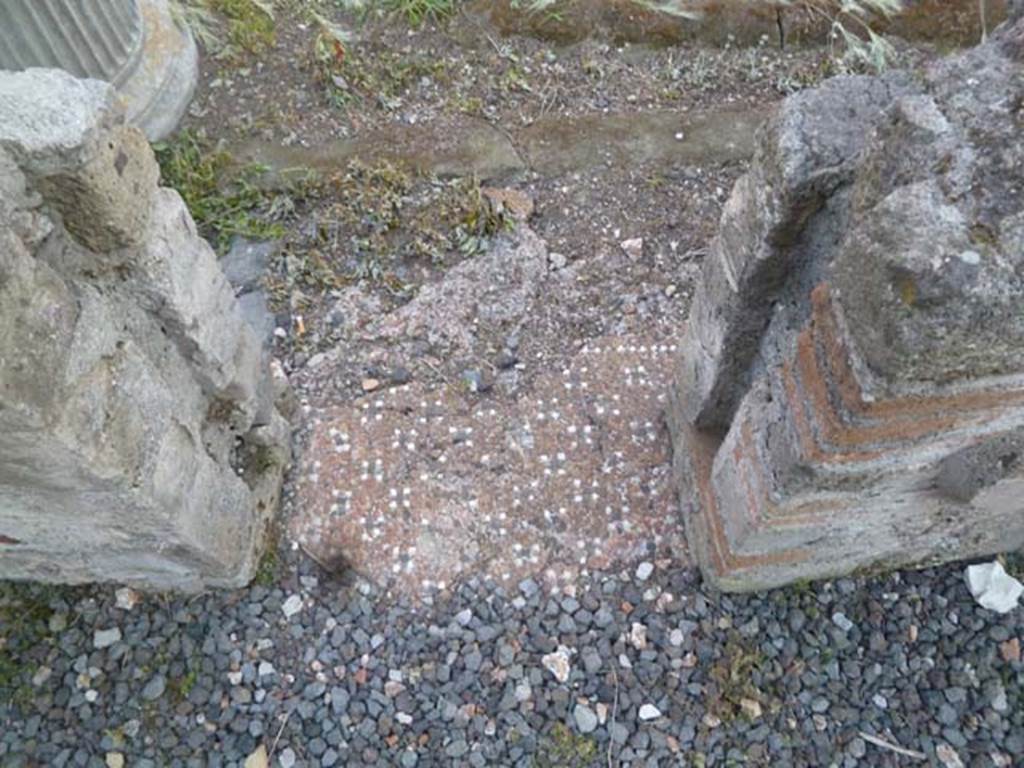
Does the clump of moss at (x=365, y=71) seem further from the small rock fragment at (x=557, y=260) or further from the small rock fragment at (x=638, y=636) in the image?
the small rock fragment at (x=638, y=636)

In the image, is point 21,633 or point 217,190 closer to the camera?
point 21,633

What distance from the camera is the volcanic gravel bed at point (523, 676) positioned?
7.99 feet

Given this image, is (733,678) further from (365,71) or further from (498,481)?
(365,71)

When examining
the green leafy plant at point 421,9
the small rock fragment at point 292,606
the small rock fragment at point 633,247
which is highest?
the green leafy plant at point 421,9

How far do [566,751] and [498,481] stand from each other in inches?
32.9

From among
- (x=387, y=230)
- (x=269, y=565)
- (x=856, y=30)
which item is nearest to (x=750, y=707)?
(x=269, y=565)

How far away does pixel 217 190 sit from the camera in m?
3.54

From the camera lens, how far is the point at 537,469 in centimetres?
285

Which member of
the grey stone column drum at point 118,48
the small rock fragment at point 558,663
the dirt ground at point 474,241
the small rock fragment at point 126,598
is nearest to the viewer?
the small rock fragment at point 558,663

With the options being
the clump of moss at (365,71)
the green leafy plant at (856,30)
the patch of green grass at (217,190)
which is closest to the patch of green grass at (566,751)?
the patch of green grass at (217,190)

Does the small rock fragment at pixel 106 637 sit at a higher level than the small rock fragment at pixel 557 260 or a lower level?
lower

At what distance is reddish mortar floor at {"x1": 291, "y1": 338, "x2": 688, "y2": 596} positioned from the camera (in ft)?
8.86

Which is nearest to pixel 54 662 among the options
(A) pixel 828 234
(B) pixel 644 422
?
(B) pixel 644 422

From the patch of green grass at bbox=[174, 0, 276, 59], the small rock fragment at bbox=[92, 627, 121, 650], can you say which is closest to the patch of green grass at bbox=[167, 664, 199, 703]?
the small rock fragment at bbox=[92, 627, 121, 650]
